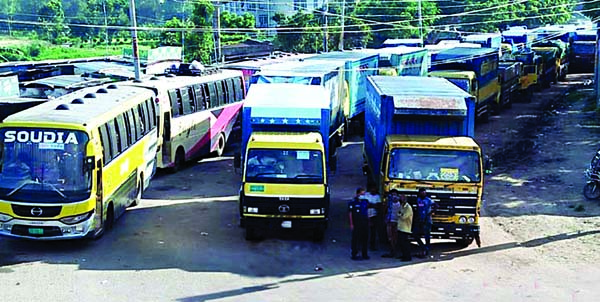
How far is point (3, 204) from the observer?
14.4 m

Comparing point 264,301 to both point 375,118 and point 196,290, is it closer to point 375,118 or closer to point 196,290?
point 196,290

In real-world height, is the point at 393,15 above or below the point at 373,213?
above

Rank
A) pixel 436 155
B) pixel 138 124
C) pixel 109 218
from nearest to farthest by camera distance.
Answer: pixel 436 155 < pixel 109 218 < pixel 138 124

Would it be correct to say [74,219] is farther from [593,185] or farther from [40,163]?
[593,185]

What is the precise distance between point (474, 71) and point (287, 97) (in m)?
16.7

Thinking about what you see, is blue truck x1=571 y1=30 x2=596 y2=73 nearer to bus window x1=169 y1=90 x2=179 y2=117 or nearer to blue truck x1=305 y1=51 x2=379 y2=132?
blue truck x1=305 y1=51 x2=379 y2=132

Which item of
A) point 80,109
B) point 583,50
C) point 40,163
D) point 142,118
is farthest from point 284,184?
point 583,50

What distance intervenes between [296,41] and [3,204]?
174 ft

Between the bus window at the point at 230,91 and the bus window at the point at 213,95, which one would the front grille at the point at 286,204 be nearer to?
the bus window at the point at 213,95

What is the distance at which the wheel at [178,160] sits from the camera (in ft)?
80.2

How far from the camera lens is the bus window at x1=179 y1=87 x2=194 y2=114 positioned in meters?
24.7

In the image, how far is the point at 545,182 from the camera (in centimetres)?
2238

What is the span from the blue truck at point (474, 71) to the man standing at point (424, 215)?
16.4m

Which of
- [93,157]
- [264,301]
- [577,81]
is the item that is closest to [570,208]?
[264,301]
